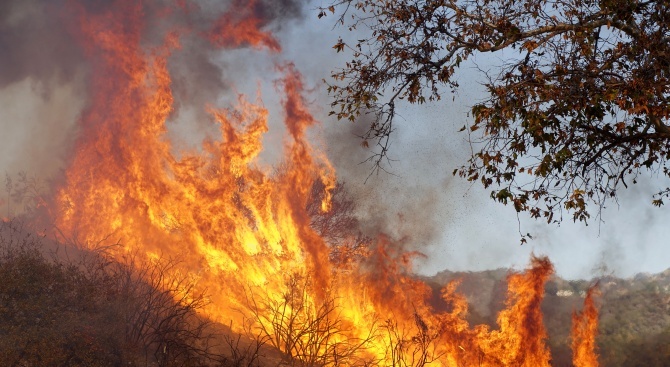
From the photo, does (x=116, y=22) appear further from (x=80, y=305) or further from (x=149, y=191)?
(x=80, y=305)

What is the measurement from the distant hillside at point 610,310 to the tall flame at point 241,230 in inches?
211

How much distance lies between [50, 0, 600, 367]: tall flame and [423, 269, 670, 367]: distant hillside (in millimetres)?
5352

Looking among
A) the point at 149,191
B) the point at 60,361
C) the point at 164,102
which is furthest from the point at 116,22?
the point at 60,361

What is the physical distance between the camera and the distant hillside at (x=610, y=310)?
22.4 metres

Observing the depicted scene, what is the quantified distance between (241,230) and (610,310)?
56.0 feet

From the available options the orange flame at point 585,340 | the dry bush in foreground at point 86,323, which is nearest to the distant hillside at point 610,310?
the orange flame at point 585,340

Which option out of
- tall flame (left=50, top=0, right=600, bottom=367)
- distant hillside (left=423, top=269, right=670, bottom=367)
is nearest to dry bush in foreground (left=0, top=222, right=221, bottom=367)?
tall flame (left=50, top=0, right=600, bottom=367)

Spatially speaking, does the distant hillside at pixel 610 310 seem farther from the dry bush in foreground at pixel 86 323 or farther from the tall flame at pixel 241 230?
the dry bush in foreground at pixel 86 323

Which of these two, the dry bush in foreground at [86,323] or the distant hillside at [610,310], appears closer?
the dry bush in foreground at [86,323]

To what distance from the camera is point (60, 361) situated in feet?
37.8

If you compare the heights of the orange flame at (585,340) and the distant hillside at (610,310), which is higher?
the distant hillside at (610,310)

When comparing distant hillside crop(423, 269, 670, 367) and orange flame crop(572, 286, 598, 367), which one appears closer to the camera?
orange flame crop(572, 286, 598, 367)

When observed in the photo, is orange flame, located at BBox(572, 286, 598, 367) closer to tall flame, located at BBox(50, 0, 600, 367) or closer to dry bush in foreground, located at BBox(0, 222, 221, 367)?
tall flame, located at BBox(50, 0, 600, 367)

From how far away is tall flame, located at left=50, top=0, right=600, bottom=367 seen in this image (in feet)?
58.1
